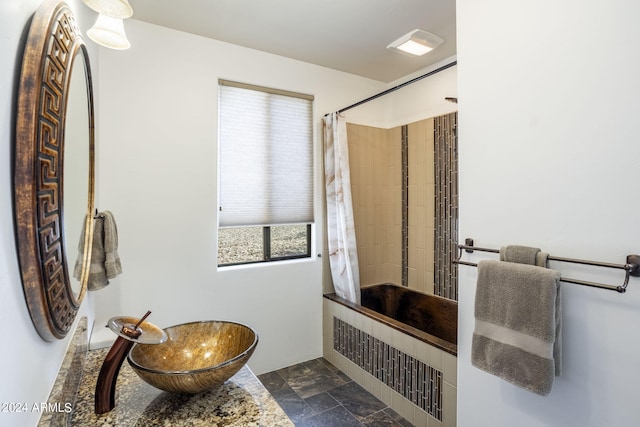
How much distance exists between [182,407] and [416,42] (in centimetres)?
255

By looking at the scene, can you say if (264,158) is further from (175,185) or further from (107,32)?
(107,32)

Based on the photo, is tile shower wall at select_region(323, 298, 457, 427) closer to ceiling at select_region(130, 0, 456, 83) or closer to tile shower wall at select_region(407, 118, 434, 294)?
tile shower wall at select_region(407, 118, 434, 294)

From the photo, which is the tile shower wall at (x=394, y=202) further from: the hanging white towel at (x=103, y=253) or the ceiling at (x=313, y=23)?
the hanging white towel at (x=103, y=253)

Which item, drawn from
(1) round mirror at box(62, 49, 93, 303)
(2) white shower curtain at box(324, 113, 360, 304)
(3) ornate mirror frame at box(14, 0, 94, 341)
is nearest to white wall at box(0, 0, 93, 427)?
(3) ornate mirror frame at box(14, 0, 94, 341)

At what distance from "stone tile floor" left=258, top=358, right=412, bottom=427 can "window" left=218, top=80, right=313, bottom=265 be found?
102 centimetres

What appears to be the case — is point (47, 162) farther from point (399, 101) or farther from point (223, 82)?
point (399, 101)

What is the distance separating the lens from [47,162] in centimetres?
73

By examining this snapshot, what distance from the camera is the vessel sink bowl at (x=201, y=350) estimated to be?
→ 106cm

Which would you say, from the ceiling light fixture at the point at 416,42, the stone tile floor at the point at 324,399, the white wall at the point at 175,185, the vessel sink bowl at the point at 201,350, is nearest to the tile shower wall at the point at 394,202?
the ceiling light fixture at the point at 416,42

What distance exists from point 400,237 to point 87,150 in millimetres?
2792

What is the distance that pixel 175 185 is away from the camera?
2.48 metres

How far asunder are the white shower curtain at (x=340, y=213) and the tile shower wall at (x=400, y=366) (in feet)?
0.80

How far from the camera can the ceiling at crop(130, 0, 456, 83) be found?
7.00 ft

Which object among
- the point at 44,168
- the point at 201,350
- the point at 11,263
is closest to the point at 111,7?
the point at 44,168
